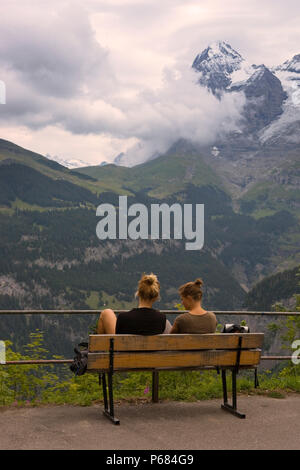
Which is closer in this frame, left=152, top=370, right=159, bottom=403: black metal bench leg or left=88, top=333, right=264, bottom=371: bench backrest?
left=88, top=333, right=264, bottom=371: bench backrest

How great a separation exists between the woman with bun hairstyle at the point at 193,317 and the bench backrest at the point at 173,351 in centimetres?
22

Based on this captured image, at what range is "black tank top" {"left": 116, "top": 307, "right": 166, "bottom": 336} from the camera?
7547 millimetres

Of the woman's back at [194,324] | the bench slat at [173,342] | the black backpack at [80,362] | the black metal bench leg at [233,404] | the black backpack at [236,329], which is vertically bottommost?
the black metal bench leg at [233,404]

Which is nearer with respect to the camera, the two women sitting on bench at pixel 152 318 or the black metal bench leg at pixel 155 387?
the two women sitting on bench at pixel 152 318

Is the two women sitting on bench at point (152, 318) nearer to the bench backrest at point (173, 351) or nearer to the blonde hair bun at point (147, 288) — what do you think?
the blonde hair bun at point (147, 288)

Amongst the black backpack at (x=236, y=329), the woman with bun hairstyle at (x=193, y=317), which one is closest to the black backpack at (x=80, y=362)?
the woman with bun hairstyle at (x=193, y=317)

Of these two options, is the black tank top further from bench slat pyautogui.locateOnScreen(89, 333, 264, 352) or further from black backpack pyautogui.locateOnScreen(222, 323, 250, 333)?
black backpack pyautogui.locateOnScreen(222, 323, 250, 333)

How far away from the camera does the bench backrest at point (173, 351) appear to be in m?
7.36

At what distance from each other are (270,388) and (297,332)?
189cm

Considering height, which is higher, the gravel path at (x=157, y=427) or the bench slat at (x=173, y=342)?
the bench slat at (x=173, y=342)

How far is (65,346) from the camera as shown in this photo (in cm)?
19612

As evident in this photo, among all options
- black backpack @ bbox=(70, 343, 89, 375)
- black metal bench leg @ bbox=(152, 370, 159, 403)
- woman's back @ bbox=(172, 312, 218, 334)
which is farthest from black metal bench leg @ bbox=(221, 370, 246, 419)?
black backpack @ bbox=(70, 343, 89, 375)

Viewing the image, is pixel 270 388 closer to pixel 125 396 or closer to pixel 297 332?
pixel 297 332
